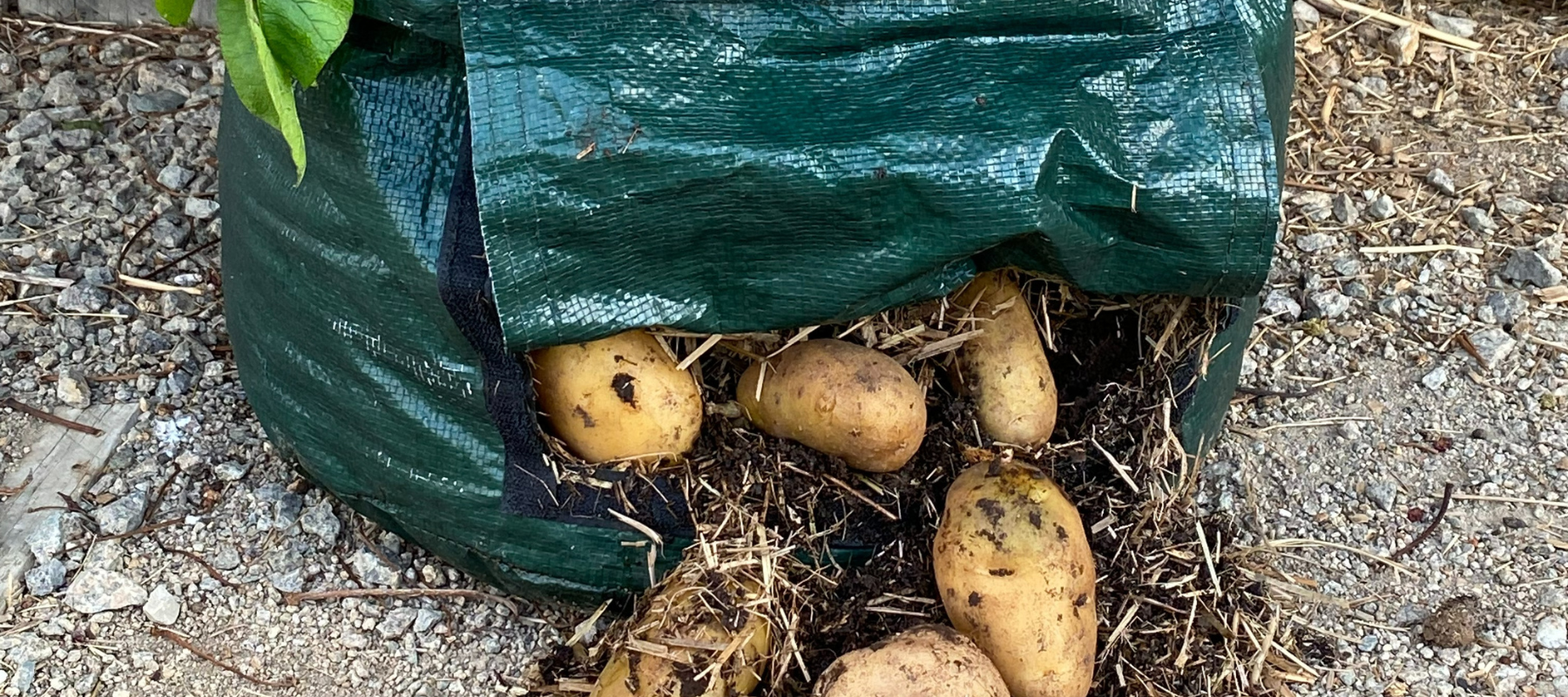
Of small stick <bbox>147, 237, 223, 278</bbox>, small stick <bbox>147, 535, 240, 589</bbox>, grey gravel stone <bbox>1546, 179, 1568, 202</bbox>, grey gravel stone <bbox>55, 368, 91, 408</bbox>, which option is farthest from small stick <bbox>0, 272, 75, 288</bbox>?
grey gravel stone <bbox>1546, 179, 1568, 202</bbox>

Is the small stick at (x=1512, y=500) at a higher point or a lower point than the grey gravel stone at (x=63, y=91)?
lower

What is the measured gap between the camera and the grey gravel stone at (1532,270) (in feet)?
9.67

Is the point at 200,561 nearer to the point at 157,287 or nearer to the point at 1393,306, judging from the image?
the point at 157,287

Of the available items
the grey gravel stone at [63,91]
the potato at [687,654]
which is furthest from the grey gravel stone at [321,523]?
the grey gravel stone at [63,91]

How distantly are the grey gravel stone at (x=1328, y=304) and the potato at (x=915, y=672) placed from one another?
56.9 inches

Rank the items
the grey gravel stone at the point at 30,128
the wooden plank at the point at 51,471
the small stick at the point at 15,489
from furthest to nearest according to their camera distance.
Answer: the grey gravel stone at the point at 30,128, the small stick at the point at 15,489, the wooden plank at the point at 51,471

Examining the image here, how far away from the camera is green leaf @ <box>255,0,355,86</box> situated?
1544 mm

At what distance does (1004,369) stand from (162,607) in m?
1.38

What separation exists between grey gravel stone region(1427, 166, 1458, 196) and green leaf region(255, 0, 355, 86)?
2600 millimetres

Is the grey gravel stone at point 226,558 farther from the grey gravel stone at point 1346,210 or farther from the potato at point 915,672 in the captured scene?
the grey gravel stone at point 1346,210

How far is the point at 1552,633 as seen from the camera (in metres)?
2.24

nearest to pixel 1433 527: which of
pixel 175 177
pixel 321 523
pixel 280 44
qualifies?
pixel 321 523

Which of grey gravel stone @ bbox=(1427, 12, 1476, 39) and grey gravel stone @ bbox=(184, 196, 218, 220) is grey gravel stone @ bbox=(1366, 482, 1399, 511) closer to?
grey gravel stone @ bbox=(1427, 12, 1476, 39)

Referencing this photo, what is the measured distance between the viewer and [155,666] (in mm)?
2090
